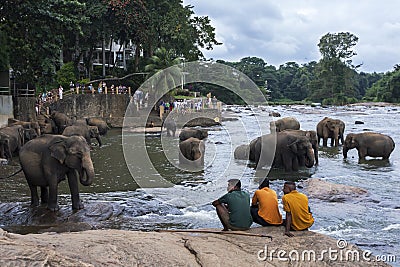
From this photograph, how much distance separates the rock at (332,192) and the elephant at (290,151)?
9.41 feet

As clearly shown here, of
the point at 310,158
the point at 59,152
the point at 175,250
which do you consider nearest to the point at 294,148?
the point at 310,158

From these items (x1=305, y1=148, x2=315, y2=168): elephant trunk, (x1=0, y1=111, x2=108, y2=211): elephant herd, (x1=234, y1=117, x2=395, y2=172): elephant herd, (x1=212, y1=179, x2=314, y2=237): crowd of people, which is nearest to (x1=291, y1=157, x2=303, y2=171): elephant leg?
(x1=234, y1=117, x2=395, y2=172): elephant herd

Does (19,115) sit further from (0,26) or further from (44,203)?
(44,203)

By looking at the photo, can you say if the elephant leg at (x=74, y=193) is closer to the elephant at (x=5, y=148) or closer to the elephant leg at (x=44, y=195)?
the elephant leg at (x=44, y=195)

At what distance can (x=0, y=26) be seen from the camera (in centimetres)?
2212

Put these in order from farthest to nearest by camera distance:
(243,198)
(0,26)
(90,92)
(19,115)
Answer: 1. (90,92)
2. (19,115)
3. (0,26)
4. (243,198)

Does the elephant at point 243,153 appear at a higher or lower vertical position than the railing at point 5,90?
lower

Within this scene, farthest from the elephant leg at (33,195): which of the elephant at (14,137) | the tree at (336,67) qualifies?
the tree at (336,67)

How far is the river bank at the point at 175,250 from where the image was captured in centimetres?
450

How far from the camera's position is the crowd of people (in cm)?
721

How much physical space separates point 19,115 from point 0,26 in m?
7.17

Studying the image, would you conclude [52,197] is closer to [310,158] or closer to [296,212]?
[296,212]

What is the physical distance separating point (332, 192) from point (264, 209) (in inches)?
189

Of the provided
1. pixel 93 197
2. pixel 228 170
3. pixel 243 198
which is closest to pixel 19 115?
pixel 228 170
